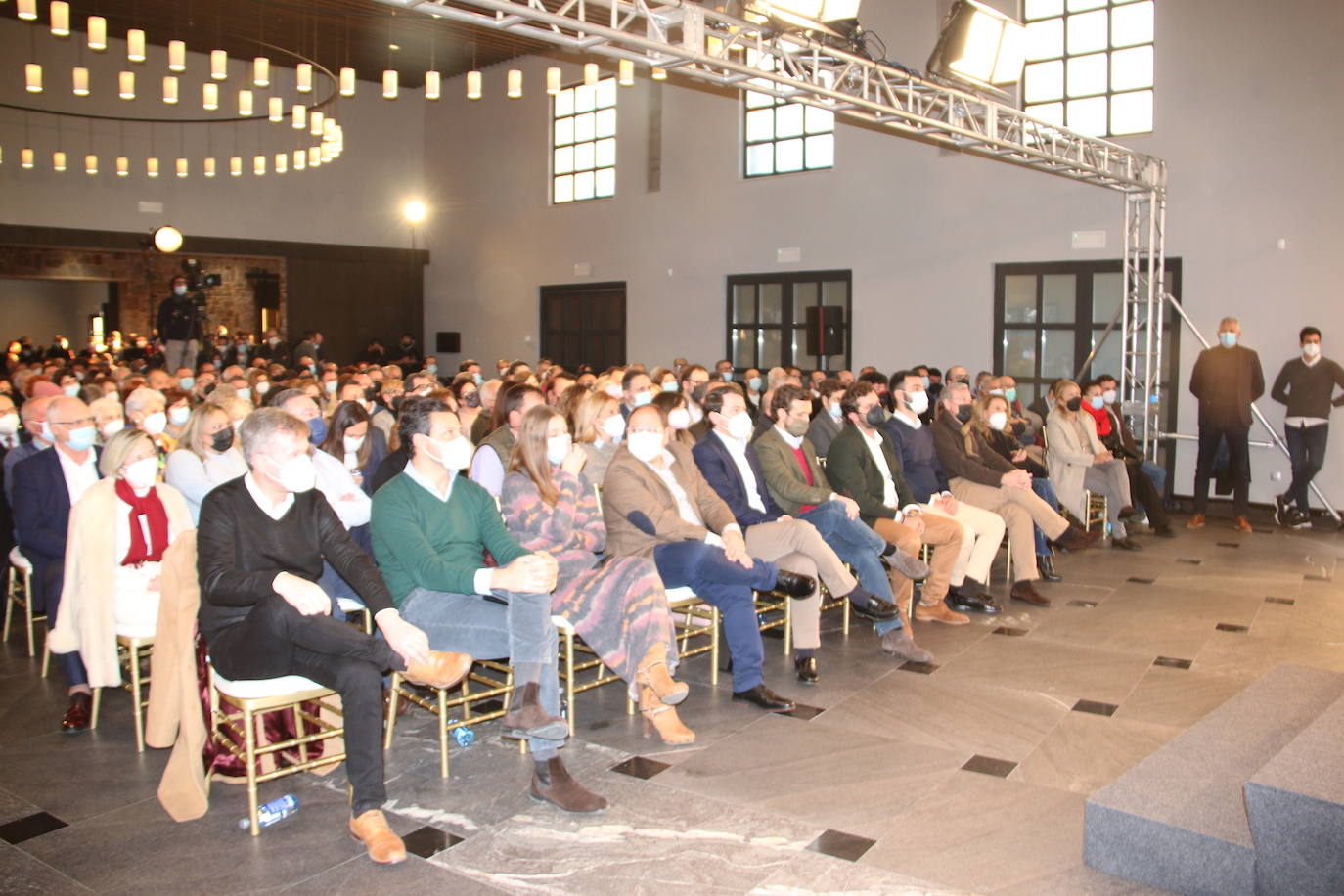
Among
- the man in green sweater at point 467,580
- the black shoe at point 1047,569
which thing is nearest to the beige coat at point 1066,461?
the black shoe at point 1047,569

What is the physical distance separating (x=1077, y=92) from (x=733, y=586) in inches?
317

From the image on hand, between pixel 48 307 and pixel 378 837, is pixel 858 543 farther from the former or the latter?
pixel 48 307

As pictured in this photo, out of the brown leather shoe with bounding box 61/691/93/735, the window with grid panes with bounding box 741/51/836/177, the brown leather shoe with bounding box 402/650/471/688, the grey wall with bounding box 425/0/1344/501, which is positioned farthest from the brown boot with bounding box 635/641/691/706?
the window with grid panes with bounding box 741/51/836/177

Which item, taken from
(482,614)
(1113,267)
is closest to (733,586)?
(482,614)

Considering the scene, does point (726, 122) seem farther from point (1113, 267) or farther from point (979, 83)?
point (979, 83)

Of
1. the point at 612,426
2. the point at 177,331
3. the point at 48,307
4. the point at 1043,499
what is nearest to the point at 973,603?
the point at 1043,499

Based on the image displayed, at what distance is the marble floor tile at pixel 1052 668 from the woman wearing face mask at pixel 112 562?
3.28m

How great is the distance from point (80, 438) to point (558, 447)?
2.04m

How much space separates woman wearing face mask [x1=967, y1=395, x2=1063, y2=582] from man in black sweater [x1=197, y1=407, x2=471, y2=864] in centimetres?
453

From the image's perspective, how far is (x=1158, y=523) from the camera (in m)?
8.34

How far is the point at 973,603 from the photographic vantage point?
5898 millimetres

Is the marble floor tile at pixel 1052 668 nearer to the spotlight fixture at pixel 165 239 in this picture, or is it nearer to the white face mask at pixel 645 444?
the white face mask at pixel 645 444

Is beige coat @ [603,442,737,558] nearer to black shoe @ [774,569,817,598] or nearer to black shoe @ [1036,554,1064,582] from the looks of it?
black shoe @ [774,569,817,598]

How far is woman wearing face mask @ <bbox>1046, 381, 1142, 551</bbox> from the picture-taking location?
7352mm
